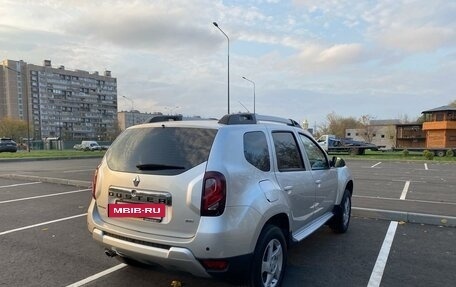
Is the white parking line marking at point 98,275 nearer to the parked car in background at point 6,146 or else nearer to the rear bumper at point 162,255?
the rear bumper at point 162,255

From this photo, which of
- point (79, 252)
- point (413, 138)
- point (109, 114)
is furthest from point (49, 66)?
point (79, 252)

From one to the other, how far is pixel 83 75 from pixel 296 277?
404 ft

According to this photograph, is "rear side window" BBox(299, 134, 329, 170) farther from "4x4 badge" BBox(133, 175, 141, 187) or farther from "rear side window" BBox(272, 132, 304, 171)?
"4x4 badge" BBox(133, 175, 141, 187)

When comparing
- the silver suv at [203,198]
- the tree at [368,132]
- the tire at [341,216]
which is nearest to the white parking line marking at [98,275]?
the silver suv at [203,198]

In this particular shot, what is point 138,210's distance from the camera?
347 centimetres

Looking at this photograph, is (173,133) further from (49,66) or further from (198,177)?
(49,66)

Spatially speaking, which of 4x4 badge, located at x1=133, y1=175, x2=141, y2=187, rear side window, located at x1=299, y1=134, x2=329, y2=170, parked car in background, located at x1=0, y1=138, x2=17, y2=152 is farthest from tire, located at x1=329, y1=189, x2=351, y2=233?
parked car in background, located at x1=0, y1=138, x2=17, y2=152

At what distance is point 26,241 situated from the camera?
5.51 m

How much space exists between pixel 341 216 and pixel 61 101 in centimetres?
11688

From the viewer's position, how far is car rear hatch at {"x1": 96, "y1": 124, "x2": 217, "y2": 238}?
324cm

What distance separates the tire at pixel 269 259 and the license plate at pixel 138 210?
0.95 meters

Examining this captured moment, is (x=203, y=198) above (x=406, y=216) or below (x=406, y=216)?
above

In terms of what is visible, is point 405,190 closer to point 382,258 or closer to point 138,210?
point 382,258

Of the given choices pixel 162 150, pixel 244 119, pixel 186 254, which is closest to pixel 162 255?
pixel 186 254
